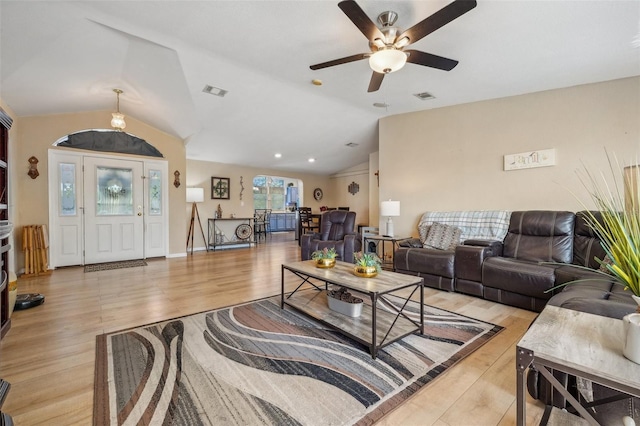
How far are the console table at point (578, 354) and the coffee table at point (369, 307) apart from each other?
937 mm

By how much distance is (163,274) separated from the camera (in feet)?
14.6

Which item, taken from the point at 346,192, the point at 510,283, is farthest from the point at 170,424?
the point at 346,192

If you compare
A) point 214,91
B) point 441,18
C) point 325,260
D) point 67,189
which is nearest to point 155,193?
point 67,189

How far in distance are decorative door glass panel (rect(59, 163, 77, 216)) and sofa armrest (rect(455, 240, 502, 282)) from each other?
622 cm

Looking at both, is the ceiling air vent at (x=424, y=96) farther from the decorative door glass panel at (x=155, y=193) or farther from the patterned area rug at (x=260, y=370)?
the decorative door glass panel at (x=155, y=193)

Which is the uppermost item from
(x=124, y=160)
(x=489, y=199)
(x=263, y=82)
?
(x=263, y=82)

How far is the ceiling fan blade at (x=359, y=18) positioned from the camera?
6.11 ft

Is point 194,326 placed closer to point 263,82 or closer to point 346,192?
point 263,82

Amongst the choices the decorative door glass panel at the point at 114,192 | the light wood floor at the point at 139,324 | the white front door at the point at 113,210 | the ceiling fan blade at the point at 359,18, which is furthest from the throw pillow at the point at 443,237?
the decorative door glass panel at the point at 114,192

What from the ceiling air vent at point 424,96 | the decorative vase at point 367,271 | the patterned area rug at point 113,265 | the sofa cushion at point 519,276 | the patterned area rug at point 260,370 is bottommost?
the patterned area rug at point 260,370

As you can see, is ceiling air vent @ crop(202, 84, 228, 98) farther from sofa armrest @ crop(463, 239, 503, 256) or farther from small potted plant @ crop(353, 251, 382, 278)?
sofa armrest @ crop(463, 239, 503, 256)

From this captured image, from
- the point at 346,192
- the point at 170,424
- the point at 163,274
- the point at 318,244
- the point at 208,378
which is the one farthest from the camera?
the point at 346,192

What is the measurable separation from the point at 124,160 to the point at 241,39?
397 cm

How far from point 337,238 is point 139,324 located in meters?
3.49
